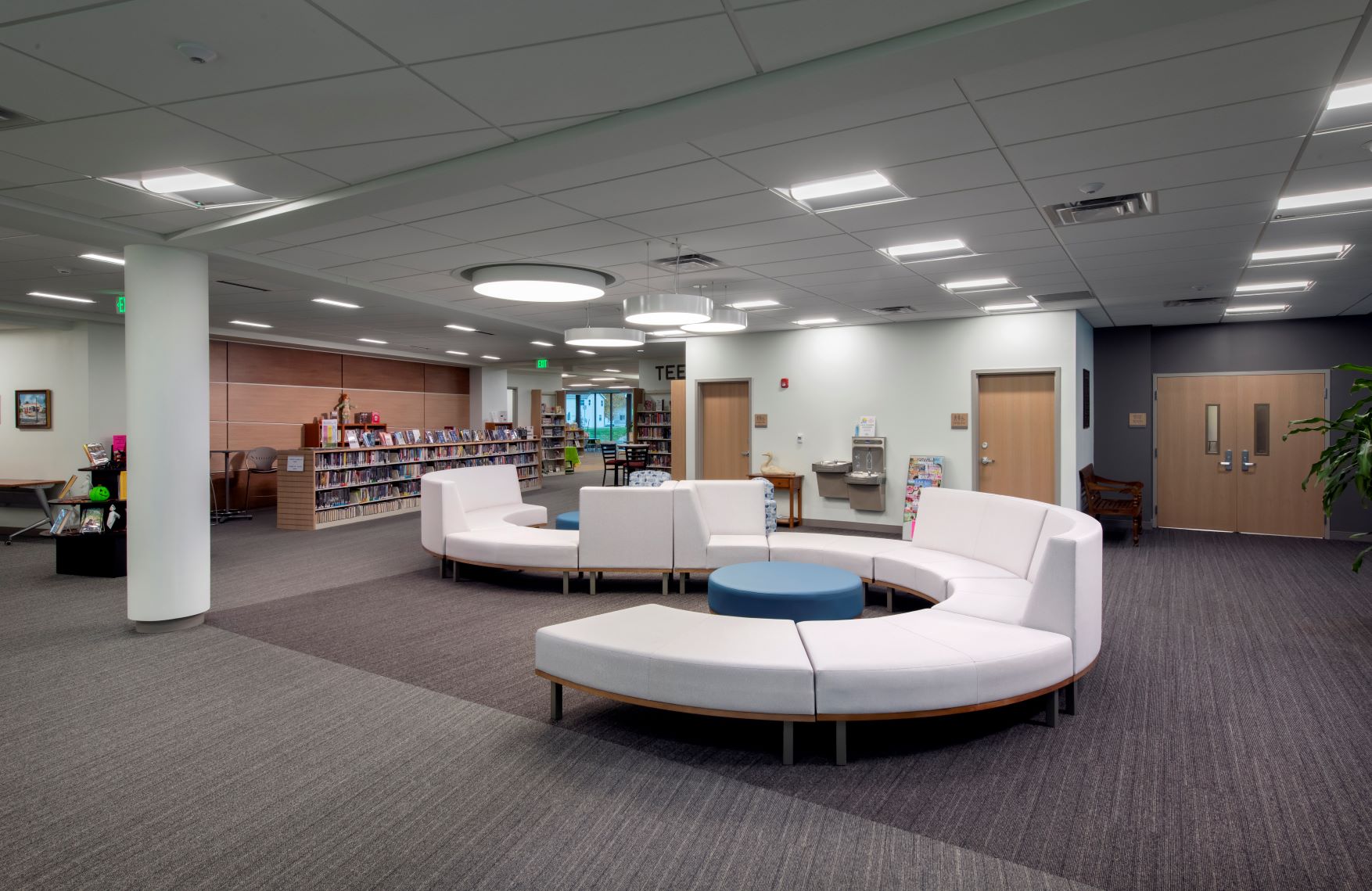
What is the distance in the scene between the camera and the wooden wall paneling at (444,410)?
52.5ft

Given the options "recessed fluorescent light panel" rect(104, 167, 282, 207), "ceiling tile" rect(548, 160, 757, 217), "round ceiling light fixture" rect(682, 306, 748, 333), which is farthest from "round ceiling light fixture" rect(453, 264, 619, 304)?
"recessed fluorescent light panel" rect(104, 167, 282, 207)

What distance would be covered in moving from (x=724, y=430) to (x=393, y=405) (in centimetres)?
774

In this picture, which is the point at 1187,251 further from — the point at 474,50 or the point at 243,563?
the point at 243,563

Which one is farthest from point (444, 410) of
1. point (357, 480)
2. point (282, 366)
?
point (357, 480)

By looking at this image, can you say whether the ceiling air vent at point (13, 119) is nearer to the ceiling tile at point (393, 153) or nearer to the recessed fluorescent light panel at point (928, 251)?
the ceiling tile at point (393, 153)

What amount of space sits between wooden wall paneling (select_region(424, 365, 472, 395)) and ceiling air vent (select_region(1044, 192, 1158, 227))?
13.7 meters

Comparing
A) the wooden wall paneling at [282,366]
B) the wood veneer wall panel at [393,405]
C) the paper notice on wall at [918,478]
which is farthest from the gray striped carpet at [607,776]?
the wood veneer wall panel at [393,405]

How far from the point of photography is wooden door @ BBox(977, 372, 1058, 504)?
884 centimetres

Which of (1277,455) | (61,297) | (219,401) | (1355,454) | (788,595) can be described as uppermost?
(61,297)

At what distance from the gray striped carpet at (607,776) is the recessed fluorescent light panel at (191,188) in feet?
9.48

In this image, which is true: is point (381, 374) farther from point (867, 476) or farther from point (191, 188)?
point (191, 188)

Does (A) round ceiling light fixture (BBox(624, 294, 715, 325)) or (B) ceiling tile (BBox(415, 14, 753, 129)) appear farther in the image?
(A) round ceiling light fixture (BBox(624, 294, 715, 325))

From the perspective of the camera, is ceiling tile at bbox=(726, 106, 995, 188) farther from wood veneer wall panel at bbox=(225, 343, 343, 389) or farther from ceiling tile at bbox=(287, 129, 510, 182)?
wood veneer wall panel at bbox=(225, 343, 343, 389)

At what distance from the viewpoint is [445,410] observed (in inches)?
650
